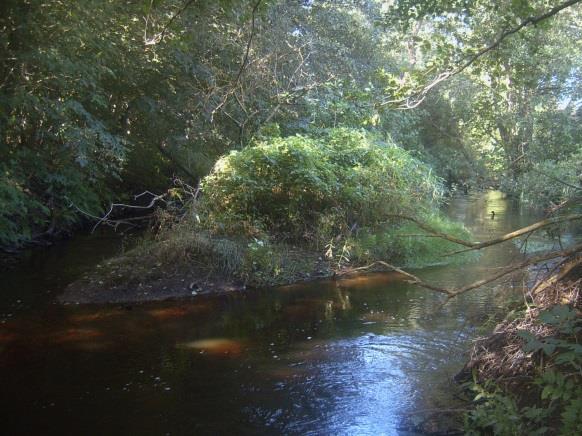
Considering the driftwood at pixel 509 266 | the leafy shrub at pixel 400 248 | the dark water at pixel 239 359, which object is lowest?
the dark water at pixel 239 359

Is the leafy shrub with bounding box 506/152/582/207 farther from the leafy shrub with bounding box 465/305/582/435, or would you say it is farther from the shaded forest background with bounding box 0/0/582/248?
the leafy shrub with bounding box 465/305/582/435

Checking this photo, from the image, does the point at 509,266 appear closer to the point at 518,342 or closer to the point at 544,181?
the point at 518,342

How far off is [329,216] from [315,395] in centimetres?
614

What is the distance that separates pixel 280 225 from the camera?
1124 cm

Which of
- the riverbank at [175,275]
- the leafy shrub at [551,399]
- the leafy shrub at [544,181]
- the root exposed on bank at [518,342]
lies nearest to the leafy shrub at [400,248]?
the riverbank at [175,275]

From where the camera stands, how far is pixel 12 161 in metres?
10.7

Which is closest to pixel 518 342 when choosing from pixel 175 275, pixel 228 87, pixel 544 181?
pixel 175 275

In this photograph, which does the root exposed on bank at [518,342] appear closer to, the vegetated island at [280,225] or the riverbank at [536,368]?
the riverbank at [536,368]

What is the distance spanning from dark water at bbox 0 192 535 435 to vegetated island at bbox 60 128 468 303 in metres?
0.64

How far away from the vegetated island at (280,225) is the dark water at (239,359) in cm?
64

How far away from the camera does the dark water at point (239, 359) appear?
16.2 feet

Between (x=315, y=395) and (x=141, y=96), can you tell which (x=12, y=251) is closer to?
(x=141, y=96)

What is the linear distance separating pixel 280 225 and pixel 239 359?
16.7ft

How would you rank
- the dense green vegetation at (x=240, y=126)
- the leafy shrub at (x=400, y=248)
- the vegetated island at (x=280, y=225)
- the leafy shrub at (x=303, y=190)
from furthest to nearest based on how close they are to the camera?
the leafy shrub at (x=400, y=248) < the leafy shrub at (x=303, y=190) < the vegetated island at (x=280, y=225) < the dense green vegetation at (x=240, y=126)
